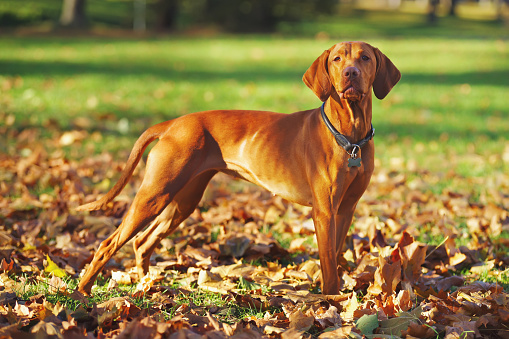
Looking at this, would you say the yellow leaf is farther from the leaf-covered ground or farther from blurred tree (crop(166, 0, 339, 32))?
blurred tree (crop(166, 0, 339, 32))

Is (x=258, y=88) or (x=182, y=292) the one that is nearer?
(x=182, y=292)

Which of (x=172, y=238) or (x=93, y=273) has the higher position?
(x=93, y=273)

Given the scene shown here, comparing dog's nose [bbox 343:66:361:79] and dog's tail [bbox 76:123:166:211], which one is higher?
dog's nose [bbox 343:66:361:79]

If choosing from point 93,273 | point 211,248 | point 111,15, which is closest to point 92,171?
point 211,248

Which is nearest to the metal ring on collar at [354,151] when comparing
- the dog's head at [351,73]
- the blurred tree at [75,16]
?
the dog's head at [351,73]

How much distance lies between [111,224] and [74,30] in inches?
850

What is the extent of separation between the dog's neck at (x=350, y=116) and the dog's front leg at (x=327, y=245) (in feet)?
1.64

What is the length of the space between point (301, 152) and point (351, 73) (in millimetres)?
634

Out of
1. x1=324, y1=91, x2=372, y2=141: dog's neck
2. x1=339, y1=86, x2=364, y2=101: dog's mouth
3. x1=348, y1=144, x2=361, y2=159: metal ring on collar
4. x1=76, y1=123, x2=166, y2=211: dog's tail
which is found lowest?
x1=76, y1=123, x2=166, y2=211: dog's tail

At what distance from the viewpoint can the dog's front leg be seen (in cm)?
365

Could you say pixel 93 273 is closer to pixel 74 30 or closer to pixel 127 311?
pixel 127 311

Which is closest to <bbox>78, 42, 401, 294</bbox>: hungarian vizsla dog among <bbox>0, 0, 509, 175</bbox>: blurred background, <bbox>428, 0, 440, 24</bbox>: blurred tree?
<bbox>0, 0, 509, 175</bbox>: blurred background

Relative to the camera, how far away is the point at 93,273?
3.79 metres

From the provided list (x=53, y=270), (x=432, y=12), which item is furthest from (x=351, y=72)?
(x=432, y=12)
